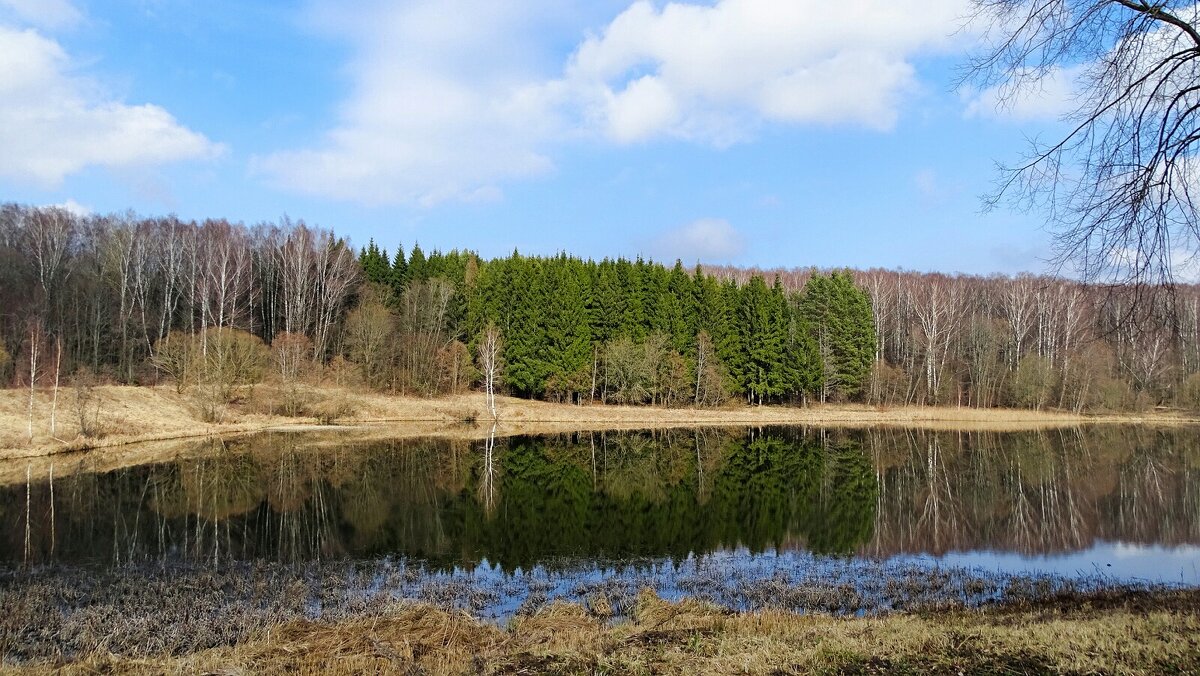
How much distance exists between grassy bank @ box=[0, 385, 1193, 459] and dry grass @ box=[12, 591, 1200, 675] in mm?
29465

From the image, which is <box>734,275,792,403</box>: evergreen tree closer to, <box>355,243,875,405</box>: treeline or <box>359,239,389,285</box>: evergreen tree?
<box>355,243,875,405</box>: treeline

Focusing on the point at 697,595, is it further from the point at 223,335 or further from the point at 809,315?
the point at 809,315

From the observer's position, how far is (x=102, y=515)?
62.6 ft

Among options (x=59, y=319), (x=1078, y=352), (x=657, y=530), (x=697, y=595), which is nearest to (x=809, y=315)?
(x=1078, y=352)

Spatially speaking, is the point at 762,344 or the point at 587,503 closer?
the point at 587,503

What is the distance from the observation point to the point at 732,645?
284 inches

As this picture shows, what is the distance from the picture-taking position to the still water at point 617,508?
1574 cm

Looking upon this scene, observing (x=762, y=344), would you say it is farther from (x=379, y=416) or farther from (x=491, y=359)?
(x=379, y=416)

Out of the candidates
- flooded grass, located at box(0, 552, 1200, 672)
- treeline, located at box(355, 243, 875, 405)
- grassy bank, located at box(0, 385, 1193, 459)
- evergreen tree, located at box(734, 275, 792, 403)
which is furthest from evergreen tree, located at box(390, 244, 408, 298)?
flooded grass, located at box(0, 552, 1200, 672)

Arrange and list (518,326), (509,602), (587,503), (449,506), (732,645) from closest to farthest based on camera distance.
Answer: (732,645) → (509,602) → (449,506) → (587,503) → (518,326)

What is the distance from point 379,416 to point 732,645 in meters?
44.9

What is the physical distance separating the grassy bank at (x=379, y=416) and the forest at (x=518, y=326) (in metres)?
2.32

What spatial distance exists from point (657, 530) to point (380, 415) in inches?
1376

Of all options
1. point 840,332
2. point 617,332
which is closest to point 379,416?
point 617,332
